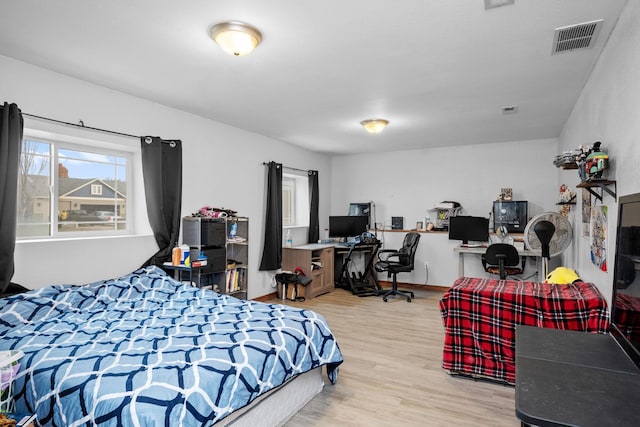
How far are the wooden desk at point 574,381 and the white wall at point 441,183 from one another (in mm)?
4370

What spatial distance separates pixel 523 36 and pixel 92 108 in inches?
136

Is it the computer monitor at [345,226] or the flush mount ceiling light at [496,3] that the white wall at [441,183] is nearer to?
the computer monitor at [345,226]

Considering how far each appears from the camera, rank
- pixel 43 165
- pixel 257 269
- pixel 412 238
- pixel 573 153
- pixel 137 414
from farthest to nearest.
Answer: pixel 412 238 → pixel 257 269 → pixel 43 165 → pixel 573 153 → pixel 137 414

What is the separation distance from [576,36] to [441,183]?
3894mm

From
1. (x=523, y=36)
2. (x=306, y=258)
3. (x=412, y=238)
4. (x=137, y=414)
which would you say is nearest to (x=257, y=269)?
(x=306, y=258)

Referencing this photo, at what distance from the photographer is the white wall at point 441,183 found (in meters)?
5.48

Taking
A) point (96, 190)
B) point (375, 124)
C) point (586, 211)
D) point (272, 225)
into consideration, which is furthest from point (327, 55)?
point (272, 225)

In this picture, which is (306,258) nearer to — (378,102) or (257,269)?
(257,269)

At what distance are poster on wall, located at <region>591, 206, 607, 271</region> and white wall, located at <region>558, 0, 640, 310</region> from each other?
72mm

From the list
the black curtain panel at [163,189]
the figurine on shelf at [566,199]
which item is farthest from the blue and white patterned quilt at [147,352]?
the figurine on shelf at [566,199]

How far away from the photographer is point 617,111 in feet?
7.18

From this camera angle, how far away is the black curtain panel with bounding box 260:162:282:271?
5168 millimetres

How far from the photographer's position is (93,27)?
2.26 meters

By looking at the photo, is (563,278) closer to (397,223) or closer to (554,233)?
(554,233)
